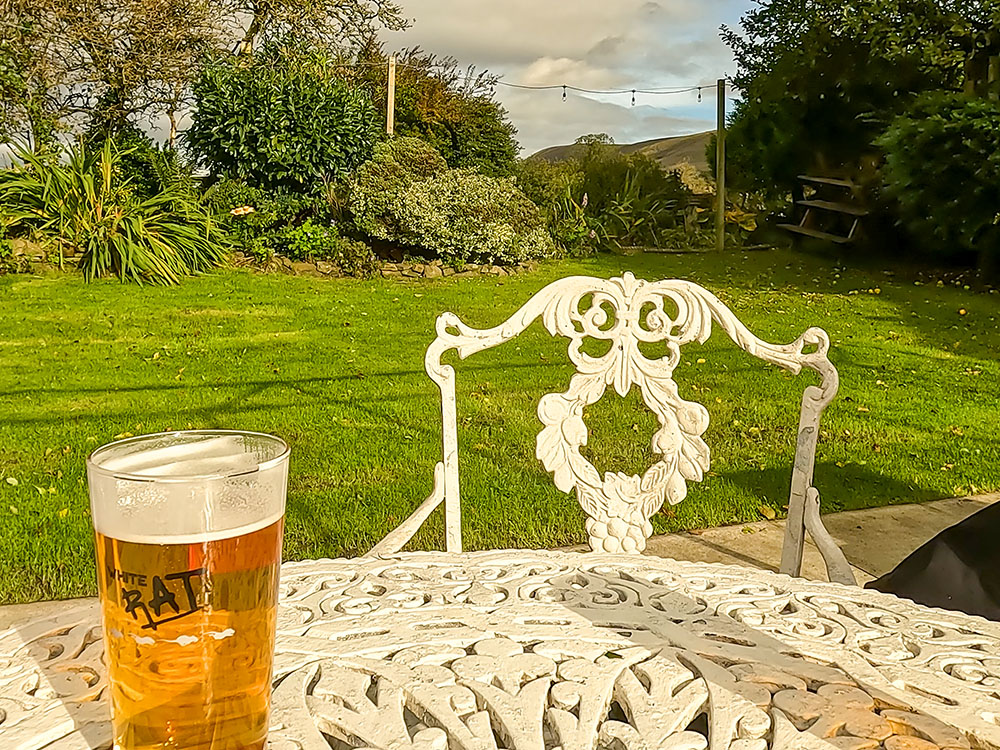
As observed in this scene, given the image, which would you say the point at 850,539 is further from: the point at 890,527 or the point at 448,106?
the point at 448,106

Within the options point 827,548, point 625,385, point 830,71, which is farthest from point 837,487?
point 830,71

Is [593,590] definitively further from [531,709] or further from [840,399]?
[840,399]

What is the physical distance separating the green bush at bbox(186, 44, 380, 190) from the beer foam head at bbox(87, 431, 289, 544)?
31.3ft

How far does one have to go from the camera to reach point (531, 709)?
962 millimetres

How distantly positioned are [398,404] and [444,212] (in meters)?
5.03

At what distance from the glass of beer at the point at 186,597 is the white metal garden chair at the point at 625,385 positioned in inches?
40.2

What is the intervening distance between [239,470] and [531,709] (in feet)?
1.42

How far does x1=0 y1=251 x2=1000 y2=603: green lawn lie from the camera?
3.47 metres

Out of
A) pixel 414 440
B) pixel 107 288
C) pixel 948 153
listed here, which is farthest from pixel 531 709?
pixel 948 153

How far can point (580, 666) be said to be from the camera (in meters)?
1.06

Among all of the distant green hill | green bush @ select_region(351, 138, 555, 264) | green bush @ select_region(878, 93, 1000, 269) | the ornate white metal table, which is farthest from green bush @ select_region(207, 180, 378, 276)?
the ornate white metal table

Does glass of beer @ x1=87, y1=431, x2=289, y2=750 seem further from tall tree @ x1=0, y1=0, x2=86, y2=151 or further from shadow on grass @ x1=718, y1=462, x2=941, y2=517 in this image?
tall tree @ x1=0, y1=0, x2=86, y2=151

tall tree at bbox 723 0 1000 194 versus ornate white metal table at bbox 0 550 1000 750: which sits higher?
tall tree at bbox 723 0 1000 194

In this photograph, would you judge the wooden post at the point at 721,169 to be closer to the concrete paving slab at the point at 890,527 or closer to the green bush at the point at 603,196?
the green bush at the point at 603,196
